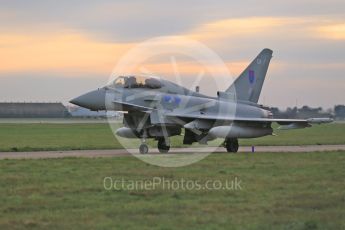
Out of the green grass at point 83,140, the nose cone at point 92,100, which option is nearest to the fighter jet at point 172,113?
the nose cone at point 92,100

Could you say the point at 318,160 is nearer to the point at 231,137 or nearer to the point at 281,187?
the point at 231,137

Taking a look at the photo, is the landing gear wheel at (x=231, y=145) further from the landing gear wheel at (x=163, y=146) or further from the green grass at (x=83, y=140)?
the green grass at (x=83, y=140)

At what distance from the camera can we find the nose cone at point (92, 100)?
27531 mm

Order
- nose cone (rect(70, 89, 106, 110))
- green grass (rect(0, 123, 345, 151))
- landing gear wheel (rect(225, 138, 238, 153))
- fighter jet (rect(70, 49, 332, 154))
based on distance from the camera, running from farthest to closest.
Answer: green grass (rect(0, 123, 345, 151)) < landing gear wheel (rect(225, 138, 238, 153)) < fighter jet (rect(70, 49, 332, 154)) < nose cone (rect(70, 89, 106, 110))

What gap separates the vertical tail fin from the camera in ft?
107

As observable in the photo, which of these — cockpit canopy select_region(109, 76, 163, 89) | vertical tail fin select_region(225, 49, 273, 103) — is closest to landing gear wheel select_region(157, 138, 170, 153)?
cockpit canopy select_region(109, 76, 163, 89)

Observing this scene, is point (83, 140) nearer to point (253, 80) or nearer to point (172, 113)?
point (253, 80)

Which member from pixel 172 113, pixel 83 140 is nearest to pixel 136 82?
pixel 172 113

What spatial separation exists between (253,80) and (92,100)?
9.50 meters

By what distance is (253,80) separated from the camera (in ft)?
109

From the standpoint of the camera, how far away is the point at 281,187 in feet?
50.6

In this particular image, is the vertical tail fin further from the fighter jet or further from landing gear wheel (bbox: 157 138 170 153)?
landing gear wheel (bbox: 157 138 170 153)

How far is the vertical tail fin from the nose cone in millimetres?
7639

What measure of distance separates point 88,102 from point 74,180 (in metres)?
11.2
